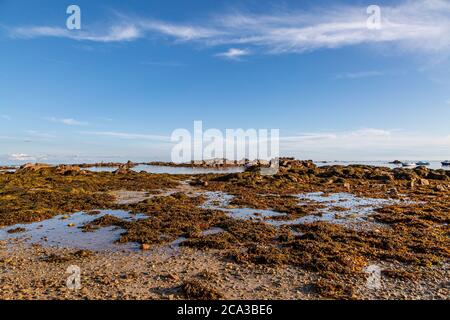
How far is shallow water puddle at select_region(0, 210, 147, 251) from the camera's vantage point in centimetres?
1766

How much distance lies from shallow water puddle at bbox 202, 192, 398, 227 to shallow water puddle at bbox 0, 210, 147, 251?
Result: 10269 mm

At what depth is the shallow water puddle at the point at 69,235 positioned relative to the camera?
1766 cm

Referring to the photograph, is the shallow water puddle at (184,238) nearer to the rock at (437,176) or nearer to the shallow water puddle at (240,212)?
the shallow water puddle at (240,212)

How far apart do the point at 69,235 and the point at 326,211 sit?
2368cm

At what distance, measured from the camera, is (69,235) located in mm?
19828

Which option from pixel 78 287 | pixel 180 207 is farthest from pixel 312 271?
pixel 180 207

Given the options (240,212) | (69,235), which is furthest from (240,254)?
(240,212)

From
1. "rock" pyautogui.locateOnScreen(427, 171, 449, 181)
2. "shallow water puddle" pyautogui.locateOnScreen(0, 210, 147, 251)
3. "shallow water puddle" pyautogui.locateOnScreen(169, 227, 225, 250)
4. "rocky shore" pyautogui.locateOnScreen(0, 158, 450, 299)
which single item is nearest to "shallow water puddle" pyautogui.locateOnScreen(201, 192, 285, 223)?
"rocky shore" pyautogui.locateOnScreen(0, 158, 450, 299)

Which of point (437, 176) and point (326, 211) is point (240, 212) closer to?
point (326, 211)

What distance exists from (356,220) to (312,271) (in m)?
13.8

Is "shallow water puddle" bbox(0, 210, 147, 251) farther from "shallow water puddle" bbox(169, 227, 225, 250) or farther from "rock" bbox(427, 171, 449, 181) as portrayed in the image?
"rock" bbox(427, 171, 449, 181)

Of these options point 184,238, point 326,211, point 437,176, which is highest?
point 437,176

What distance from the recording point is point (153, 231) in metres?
20.5
